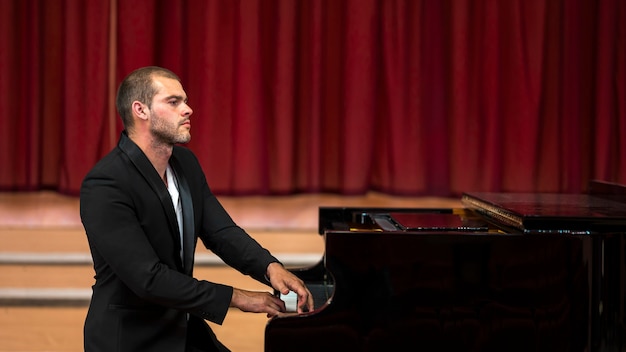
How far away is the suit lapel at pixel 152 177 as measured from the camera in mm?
1641

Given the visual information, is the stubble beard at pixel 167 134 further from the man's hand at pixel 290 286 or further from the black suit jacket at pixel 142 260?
the man's hand at pixel 290 286

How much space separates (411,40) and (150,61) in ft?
3.46

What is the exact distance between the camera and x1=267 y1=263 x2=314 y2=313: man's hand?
165cm

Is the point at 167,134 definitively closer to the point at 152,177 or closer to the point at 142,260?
the point at 152,177

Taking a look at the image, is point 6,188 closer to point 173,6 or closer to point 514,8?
point 173,6

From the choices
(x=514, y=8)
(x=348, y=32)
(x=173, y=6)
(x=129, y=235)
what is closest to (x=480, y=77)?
(x=514, y=8)

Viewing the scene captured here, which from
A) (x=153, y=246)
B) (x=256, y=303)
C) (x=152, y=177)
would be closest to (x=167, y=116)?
(x=152, y=177)

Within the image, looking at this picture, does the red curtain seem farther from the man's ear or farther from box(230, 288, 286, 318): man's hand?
box(230, 288, 286, 318): man's hand

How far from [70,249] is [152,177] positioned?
1606 mm

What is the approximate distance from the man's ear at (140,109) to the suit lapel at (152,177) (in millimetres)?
61

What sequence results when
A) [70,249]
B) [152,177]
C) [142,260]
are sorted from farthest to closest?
[70,249] < [152,177] < [142,260]

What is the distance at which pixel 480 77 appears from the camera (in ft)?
10.3

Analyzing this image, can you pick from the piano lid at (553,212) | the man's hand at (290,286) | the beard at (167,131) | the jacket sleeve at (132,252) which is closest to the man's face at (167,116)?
the beard at (167,131)

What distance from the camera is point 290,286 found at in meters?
1.67
